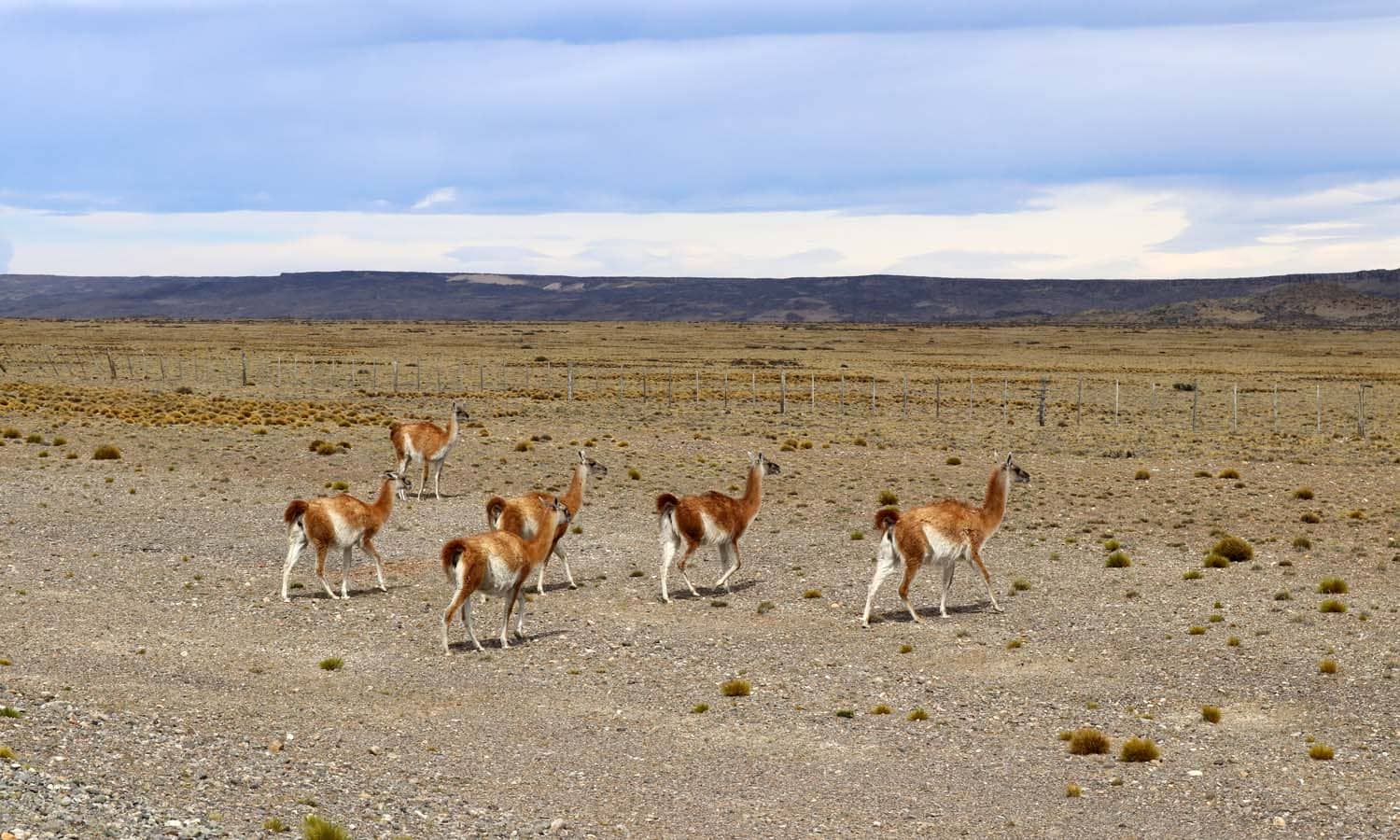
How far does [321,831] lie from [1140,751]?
7.19 metres

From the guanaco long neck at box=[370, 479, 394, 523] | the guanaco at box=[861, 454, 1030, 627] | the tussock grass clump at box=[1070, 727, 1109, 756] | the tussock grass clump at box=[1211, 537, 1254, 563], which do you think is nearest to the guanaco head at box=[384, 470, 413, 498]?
the guanaco long neck at box=[370, 479, 394, 523]

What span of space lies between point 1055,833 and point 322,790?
5863mm

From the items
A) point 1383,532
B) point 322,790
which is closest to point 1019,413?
point 1383,532

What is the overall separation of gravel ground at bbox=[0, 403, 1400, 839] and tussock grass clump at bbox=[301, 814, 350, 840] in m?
0.44

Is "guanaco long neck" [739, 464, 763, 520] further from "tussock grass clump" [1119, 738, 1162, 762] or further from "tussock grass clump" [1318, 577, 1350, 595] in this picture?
"tussock grass clump" [1119, 738, 1162, 762]

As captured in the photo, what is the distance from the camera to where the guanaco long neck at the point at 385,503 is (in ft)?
62.2

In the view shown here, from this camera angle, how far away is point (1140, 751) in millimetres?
11727

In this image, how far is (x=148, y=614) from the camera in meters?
17.1

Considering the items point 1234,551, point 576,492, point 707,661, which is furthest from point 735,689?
→ point 1234,551

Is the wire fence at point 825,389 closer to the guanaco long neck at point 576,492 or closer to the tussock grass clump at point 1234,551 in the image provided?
the tussock grass clump at point 1234,551

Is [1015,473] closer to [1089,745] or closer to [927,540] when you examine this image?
[927,540]

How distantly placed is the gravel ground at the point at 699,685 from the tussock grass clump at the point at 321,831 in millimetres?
436

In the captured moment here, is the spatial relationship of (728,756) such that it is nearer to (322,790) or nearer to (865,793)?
(865,793)

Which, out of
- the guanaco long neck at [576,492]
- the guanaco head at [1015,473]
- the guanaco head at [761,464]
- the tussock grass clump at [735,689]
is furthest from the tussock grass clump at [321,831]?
the guanaco head at [1015,473]
